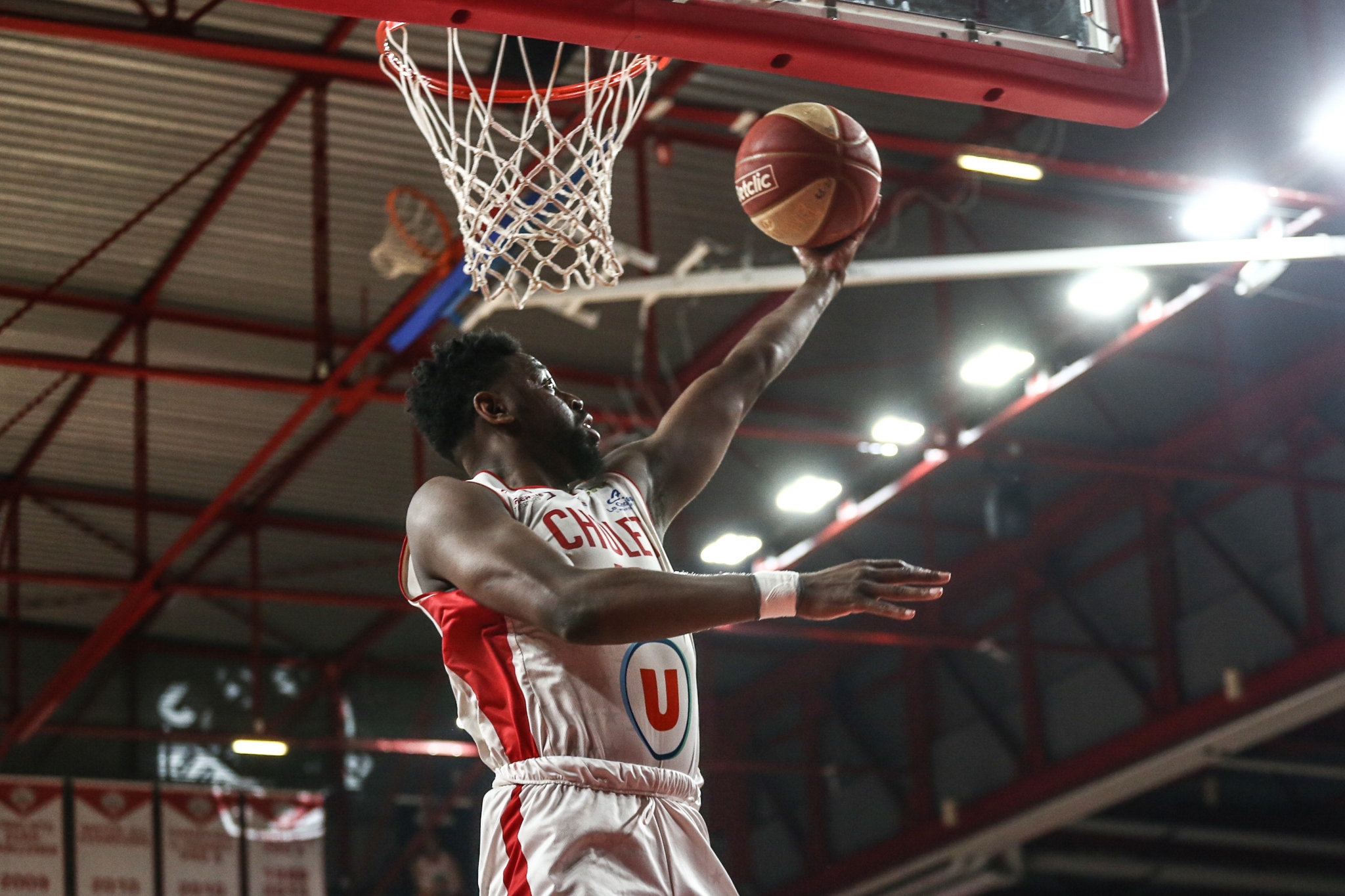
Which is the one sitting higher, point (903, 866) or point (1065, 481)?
point (1065, 481)

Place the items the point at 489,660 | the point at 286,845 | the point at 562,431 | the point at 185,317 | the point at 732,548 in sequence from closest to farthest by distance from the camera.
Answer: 1. the point at 489,660
2. the point at 562,431
3. the point at 185,317
4. the point at 732,548
5. the point at 286,845

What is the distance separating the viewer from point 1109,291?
12578mm

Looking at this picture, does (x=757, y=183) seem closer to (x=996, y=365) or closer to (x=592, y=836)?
(x=592, y=836)

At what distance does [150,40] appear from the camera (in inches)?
377

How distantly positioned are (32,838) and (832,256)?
47.5ft

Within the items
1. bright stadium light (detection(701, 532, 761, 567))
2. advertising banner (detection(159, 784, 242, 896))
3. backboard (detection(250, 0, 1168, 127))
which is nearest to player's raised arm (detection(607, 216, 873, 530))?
backboard (detection(250, 0, 1168, 127))

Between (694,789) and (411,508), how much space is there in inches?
32.7

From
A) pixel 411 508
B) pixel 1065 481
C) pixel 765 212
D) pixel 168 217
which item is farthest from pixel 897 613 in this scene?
pixel 1065 481

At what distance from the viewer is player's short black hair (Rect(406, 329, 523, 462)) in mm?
4207

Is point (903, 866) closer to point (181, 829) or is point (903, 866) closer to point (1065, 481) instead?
point (1065, 481)

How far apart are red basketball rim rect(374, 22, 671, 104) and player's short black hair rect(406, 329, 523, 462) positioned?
119 cm

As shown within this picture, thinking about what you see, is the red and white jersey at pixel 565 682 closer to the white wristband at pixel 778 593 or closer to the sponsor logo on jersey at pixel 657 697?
the sponsor logo on jersey at pixel 657 697

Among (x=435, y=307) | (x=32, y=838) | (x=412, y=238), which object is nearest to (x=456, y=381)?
(x=412, y=238)

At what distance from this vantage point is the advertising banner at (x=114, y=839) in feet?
56.3
